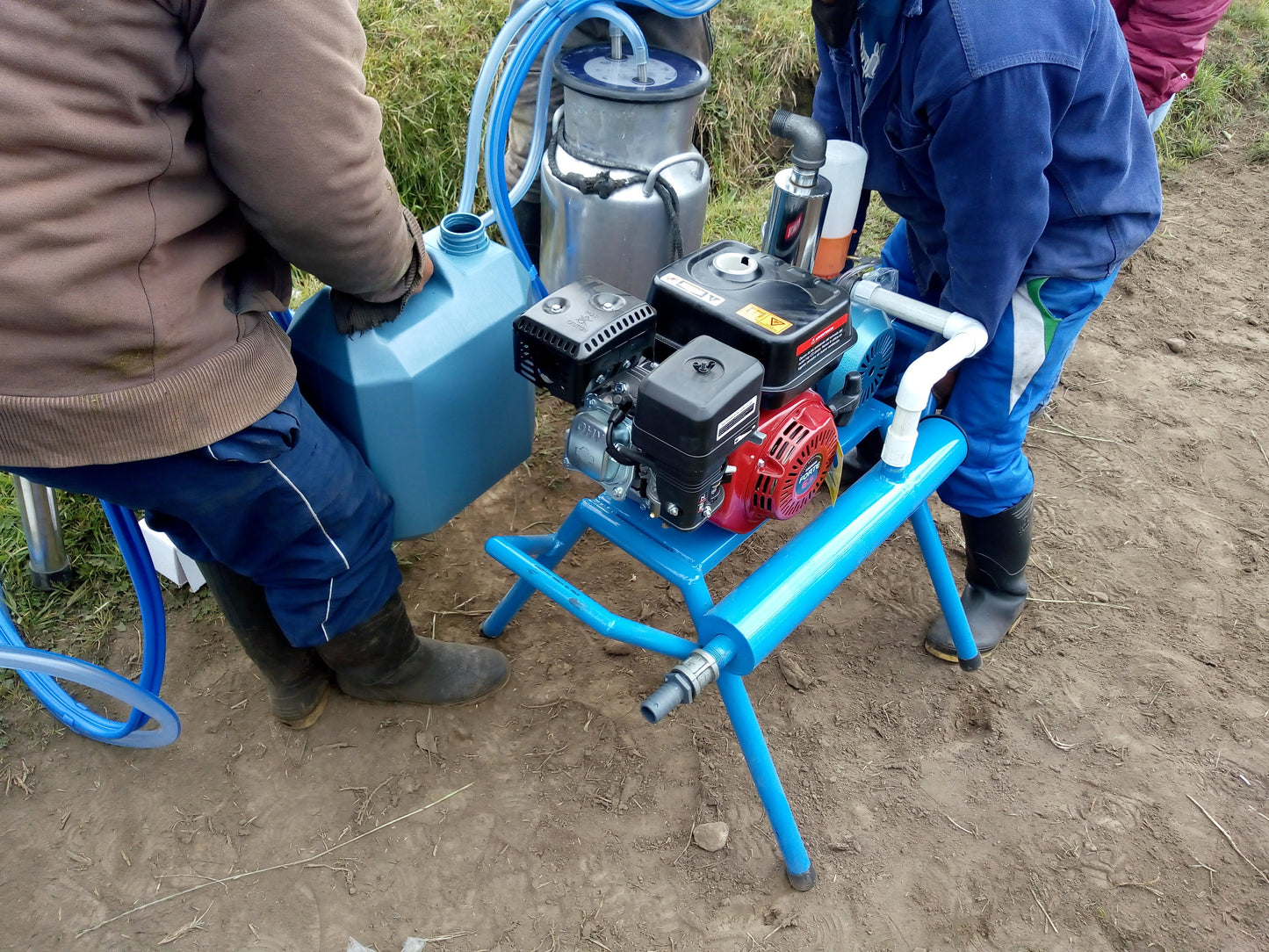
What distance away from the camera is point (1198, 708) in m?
2.12

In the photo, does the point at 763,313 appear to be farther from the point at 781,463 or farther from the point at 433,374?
the point at 433,374

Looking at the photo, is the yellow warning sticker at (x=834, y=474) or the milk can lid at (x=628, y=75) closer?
the yellow warning sticker at (x=834, y=474)

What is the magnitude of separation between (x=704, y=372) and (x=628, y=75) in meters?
1.11

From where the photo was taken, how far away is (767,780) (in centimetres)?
162

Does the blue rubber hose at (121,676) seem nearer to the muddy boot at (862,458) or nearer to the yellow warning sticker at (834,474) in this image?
the yellow warning sticker at (834,474)

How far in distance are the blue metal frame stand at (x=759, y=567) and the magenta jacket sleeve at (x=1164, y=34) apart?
1.47 metres

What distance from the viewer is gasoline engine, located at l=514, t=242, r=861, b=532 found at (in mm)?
1308

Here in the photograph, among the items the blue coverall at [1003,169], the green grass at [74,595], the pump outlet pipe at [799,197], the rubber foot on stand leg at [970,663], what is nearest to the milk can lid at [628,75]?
the blue coverall at [1003,169]

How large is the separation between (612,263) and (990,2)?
40.6 inches

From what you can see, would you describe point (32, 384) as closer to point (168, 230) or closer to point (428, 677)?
point (168, 230)

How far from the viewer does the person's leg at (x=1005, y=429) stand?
174 cm

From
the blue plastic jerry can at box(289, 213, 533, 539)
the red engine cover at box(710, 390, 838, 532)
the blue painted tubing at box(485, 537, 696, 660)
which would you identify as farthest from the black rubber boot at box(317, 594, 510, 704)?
the red engine cover at box(710, 390, 838, 532)

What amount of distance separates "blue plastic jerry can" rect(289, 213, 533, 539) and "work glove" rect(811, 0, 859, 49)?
67cm

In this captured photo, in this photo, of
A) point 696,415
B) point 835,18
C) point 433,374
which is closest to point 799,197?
point 835,18
